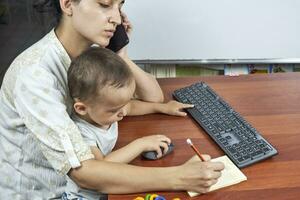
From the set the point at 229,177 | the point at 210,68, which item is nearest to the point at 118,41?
the point at 229,177

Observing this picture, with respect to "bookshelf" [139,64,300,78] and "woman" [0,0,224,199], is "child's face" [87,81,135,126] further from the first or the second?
"bookshelf" [139,64,300,78]

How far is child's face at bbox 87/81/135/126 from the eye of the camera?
996 millimetres

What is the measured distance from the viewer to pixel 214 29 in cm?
207

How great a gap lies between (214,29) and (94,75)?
120 cm

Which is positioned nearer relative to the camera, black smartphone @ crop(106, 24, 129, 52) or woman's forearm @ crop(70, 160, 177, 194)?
woman's forearm @ crop(70, 160, 177, 194)

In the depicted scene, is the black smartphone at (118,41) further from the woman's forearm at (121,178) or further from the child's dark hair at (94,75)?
the woman's forearm at (121,178)

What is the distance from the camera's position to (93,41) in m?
1.14

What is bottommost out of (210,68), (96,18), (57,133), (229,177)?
(210,68)

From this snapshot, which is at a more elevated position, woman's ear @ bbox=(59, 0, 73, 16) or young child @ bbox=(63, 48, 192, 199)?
woman's ear @ bbox=(59, 0, 73, 16)

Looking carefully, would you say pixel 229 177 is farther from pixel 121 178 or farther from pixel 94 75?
pixel 94 75

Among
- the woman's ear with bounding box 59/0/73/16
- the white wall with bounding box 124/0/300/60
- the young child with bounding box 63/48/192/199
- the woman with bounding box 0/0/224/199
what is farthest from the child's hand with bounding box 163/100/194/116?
the white wall with bounding box 124/0/300/60

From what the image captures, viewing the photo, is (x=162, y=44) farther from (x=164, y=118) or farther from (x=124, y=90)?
(x=124, y=90)

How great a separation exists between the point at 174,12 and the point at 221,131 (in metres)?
1.00

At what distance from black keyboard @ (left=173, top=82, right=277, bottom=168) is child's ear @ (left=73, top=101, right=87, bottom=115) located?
351 mm
